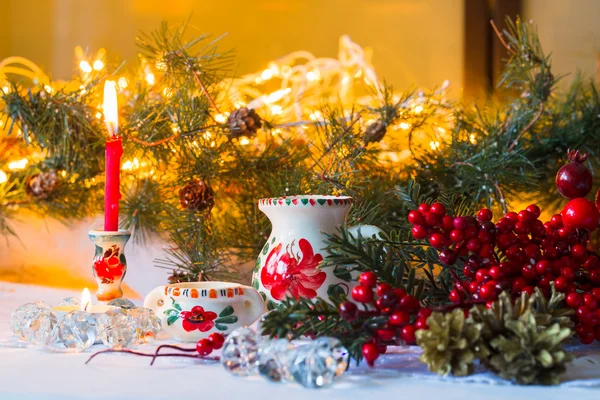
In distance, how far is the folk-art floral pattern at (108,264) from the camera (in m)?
0.53

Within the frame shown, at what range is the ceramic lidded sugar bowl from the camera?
0.45m

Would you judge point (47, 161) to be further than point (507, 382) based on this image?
Yes

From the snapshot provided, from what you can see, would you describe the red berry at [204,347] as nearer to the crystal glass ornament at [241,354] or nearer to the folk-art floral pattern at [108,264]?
the crystal glass ornament at [241,354]

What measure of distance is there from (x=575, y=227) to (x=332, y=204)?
17 centimetres

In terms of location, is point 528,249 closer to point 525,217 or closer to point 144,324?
point 525,217

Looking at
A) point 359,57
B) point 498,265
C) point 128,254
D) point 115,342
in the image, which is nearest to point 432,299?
point 498,265

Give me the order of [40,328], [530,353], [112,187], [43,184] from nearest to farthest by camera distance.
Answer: [530,353] < [40,328] < [112,187] < [43,184]

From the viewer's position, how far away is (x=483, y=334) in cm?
35

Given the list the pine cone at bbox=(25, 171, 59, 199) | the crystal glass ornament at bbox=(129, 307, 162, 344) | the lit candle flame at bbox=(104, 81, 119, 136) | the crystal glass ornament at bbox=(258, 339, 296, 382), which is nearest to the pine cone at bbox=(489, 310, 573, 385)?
the crystal glass ornament at bbox=(258, 339, 296, 382)

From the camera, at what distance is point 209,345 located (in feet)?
1.31

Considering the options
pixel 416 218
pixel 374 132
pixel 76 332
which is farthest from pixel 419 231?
pixel 374 132

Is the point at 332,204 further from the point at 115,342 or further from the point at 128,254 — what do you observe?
the point at 128,254

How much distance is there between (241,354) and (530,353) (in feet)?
0.50

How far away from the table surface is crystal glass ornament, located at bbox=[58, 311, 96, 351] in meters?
0.01
